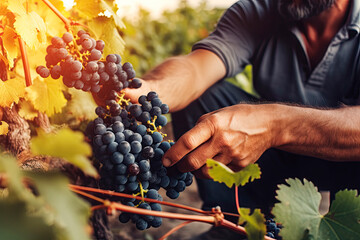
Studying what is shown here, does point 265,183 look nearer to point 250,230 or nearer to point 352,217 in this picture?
point 352,217

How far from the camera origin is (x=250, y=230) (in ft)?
2.25

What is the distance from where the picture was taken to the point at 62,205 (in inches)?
17.1

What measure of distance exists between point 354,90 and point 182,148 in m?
1.30

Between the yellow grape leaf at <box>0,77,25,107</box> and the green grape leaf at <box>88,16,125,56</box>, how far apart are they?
263mm

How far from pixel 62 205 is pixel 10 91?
2.11 feet

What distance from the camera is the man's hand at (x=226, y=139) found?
0.93 m

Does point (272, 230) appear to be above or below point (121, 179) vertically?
below

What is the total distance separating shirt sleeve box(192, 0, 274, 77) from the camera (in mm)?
1954

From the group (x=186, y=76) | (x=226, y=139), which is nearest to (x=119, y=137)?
(x=226, y=139)

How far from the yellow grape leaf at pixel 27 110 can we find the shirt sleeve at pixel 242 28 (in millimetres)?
1063

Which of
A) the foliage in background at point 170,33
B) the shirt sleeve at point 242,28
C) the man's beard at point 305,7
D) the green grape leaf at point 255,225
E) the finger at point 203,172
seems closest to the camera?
the green grape leaf at point 255,225

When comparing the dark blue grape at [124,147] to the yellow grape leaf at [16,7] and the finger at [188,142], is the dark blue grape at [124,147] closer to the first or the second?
the finger at [188,142]

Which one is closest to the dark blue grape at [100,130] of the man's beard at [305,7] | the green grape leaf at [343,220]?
the green grape leaf at [343,220]

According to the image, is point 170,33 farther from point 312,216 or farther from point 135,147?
point 312,216
